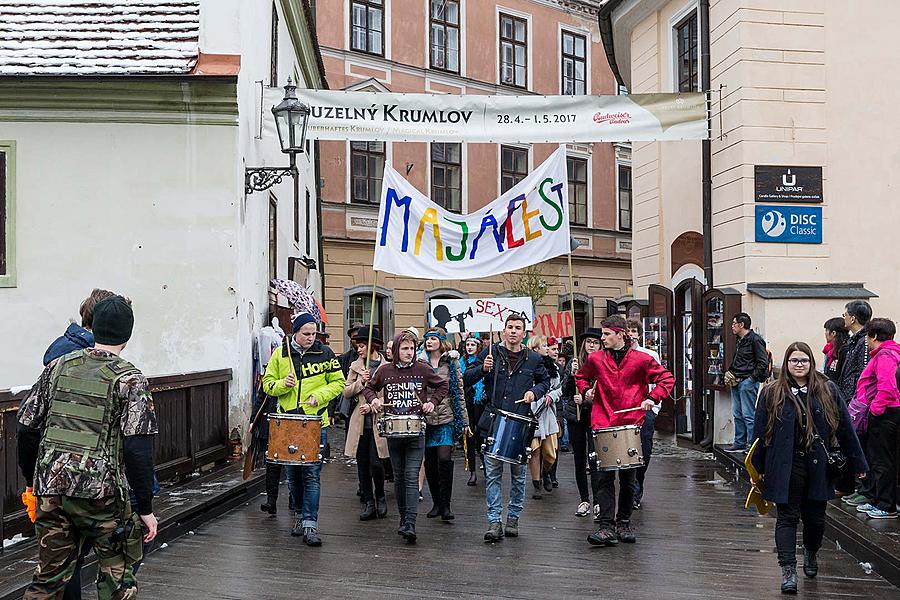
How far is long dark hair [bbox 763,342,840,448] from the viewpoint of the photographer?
7.10m

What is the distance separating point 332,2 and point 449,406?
20.9m

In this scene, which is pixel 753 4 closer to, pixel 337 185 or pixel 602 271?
pixel 337 185

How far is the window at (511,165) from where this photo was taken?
32.5m

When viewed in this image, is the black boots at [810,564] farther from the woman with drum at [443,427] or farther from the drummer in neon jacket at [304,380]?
the drummer in neon jacket at [304,380]

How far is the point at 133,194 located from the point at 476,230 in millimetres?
4566

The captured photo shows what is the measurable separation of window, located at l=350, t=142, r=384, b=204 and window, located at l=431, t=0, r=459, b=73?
3.42 metres

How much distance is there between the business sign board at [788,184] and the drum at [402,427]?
316 inches

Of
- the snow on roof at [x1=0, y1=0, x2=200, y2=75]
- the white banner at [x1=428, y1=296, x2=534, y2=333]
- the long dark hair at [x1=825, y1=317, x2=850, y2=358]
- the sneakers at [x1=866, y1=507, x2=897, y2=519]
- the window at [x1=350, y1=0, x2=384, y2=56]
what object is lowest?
the sneakers at [x1=866, y1=507, x2=897, y2=519]

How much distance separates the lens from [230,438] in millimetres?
12984

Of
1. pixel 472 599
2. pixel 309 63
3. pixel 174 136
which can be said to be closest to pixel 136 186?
pixel 174 136

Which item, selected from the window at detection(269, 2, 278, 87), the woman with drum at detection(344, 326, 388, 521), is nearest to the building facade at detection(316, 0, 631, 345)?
the window at detection(269, 2, 278, 87)

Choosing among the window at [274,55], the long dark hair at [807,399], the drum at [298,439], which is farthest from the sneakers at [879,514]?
the window at [274,55]

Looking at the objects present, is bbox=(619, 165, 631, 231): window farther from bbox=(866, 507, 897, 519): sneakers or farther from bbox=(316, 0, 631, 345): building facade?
bbox=(866, 507, 897, 519): sneakers

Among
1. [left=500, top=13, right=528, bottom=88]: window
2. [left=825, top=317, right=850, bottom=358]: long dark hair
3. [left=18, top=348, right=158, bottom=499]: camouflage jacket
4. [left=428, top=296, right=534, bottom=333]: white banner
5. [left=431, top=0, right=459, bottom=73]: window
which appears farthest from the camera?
[left=500, top=13, right=528, bottom=88]: window
